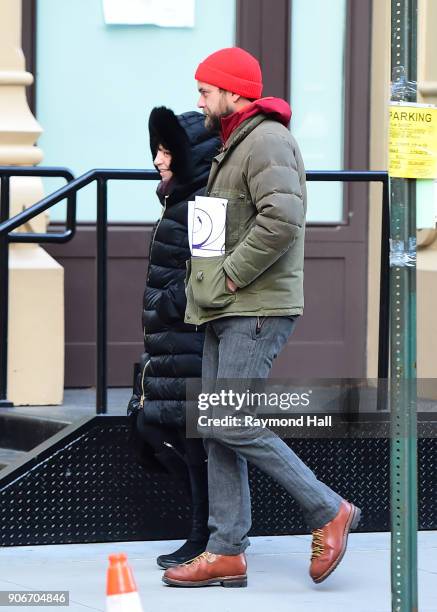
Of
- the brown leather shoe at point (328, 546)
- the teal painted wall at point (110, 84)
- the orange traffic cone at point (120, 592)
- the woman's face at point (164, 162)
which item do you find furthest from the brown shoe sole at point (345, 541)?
the teal painted wall at point (110, 84)

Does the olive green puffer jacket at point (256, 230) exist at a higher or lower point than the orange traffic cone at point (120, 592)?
higher

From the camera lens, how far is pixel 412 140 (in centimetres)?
425

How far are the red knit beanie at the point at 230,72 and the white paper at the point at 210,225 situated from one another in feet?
1.43

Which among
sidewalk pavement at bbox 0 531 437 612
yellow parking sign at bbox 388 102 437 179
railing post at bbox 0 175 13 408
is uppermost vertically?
yellow parking sign at bbox 388 102 437 179

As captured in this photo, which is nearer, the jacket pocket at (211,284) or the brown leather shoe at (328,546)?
the jacket pocket at (211,284)

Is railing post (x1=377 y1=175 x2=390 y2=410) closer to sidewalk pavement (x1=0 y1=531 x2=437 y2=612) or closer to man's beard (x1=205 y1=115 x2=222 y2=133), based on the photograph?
sidewalk pavement (x1=0 y1=531 x2=437 y2=612)

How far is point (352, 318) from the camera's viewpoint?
851 centimetres

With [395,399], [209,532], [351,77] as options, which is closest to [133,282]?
[351,77]

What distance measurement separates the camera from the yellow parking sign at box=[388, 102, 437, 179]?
13.9ft

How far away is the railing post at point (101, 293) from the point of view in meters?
6.50

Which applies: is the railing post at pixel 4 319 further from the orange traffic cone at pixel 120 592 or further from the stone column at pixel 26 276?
the orange traffic cone at pixel 120 592

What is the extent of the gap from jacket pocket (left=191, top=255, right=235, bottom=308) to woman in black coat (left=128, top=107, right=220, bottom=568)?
0.76 feet

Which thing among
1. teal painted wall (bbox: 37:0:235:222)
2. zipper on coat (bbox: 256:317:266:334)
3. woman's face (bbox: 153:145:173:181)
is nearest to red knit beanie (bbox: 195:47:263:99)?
woman's face (bbox: 153:145:173:181)

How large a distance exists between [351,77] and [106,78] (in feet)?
4.67
